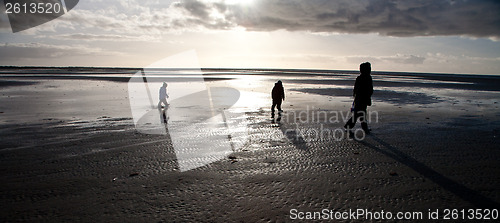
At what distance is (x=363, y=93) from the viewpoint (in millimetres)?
7832

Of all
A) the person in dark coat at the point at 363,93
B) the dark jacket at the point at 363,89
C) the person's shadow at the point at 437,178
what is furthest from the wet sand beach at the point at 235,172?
the dark jacket at the point at 363,89

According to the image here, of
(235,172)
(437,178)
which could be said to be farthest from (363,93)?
(235,172)

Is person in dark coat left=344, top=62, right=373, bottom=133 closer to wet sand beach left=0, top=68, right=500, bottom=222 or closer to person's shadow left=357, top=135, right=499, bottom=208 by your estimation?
wet sand beach left=0, top=68, right=500, bottom=222

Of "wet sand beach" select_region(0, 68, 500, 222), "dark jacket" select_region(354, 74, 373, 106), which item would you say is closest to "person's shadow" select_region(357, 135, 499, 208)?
"wet sand beach" select_region(0, 68, 500, 222)

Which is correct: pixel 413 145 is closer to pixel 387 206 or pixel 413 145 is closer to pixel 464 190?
pixel 464 190

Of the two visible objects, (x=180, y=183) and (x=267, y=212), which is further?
Answer: (x=180, y=183)

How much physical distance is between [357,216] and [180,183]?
269 centimetres

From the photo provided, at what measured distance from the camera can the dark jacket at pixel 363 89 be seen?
771 cm

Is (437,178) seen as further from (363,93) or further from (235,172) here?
(363,93)

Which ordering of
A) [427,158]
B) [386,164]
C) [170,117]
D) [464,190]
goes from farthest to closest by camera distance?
[170,117] → [427,158] → [386,164] → [464,190]

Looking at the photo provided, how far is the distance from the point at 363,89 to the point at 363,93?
13cm

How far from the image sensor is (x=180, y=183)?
4148 millimetres

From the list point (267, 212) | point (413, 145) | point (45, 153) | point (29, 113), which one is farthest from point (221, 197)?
point (29, 113)

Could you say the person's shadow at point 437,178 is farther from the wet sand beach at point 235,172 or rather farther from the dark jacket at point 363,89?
the dark jacket at point 363,89
